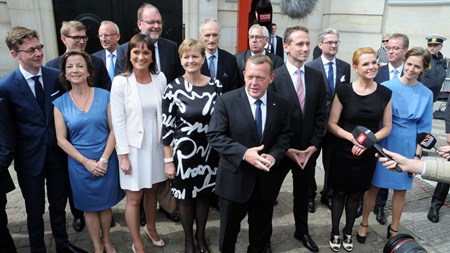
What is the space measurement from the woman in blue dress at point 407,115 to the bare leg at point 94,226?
2.84 m

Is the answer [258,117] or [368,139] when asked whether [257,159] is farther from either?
[368,139]

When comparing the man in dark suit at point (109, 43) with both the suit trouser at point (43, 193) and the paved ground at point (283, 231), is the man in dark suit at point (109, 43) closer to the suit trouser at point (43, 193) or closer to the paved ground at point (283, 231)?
the suit trouser at point (43, 193)

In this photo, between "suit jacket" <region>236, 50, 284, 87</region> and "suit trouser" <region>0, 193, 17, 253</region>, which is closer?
"suit trouser" <region>0, 193, 17, 253</region>

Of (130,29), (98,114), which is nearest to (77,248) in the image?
(98,114)

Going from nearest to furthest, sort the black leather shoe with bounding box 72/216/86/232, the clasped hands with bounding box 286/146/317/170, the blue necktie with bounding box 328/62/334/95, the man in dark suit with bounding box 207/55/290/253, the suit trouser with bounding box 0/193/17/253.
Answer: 1. the man in dark suit with bounding box 207/55/290/253
2. the suit trouser with bounding box 0/193/17/253
3. the clasped hands with bounding box 286/146/317/170
4. the black leather shoe with bounding box 72/216/86/232
5. the blue necktie with bounding box 328/62/334/95

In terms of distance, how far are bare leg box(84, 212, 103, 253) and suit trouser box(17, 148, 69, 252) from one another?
0.83ft

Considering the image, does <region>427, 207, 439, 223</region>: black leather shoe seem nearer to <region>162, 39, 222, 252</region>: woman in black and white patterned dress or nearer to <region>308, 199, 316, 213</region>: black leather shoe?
<region>308, 199, 316, 213</region>: black leather shoe

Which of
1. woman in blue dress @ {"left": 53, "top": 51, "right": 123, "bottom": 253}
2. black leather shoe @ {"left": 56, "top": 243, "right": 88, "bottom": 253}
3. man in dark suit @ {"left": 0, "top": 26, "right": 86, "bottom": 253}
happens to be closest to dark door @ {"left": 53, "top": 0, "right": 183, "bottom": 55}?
man in dark suit @ {"left": 0, "top": 26, "right": 86, "bottom": 253}

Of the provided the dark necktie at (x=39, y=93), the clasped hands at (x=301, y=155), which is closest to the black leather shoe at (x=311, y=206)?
the clasped hands at (x=301, y=155)

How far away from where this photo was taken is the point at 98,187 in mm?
2932

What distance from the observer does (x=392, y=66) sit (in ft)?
13.9

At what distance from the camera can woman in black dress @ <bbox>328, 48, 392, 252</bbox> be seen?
312 centimetres

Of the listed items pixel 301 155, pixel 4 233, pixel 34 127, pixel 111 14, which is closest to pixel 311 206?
pixel 301 155

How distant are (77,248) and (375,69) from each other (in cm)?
342
